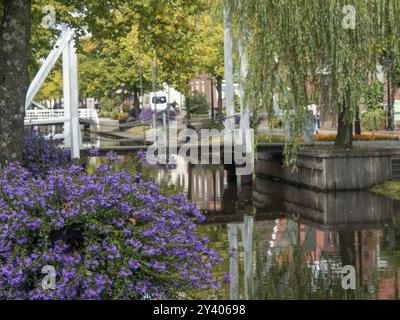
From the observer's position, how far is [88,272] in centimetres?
704

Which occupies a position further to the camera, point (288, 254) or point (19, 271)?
point (288, 254)

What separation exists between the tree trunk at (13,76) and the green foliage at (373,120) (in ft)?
110

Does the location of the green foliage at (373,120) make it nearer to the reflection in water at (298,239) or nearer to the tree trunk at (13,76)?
the reflection in water at (298,239)

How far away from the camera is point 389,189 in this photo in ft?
81.3

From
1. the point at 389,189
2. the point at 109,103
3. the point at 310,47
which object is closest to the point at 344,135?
the point at 389,189

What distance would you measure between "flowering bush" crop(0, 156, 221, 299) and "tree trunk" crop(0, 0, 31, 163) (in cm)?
201

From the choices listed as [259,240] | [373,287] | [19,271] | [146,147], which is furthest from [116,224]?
[146,147]

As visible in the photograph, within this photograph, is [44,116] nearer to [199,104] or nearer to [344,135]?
[344,135]

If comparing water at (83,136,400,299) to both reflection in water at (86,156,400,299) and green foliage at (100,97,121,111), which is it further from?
green foliage at (100,97,121,111)

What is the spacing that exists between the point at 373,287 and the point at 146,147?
792 inches

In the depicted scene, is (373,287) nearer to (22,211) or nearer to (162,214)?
(162,214)

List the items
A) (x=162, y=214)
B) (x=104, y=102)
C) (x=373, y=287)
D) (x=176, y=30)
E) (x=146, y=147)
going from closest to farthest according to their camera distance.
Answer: (x=162, y=214)
(x=373, y=287)
(x=176, y=30)
(x=146, y=147)
(x=104, y=102)

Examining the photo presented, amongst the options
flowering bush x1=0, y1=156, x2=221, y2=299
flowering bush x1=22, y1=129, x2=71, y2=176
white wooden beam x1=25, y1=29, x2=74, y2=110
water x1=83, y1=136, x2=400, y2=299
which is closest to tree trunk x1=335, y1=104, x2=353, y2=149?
water x1=83, y1=136, x2=400, y2=299
